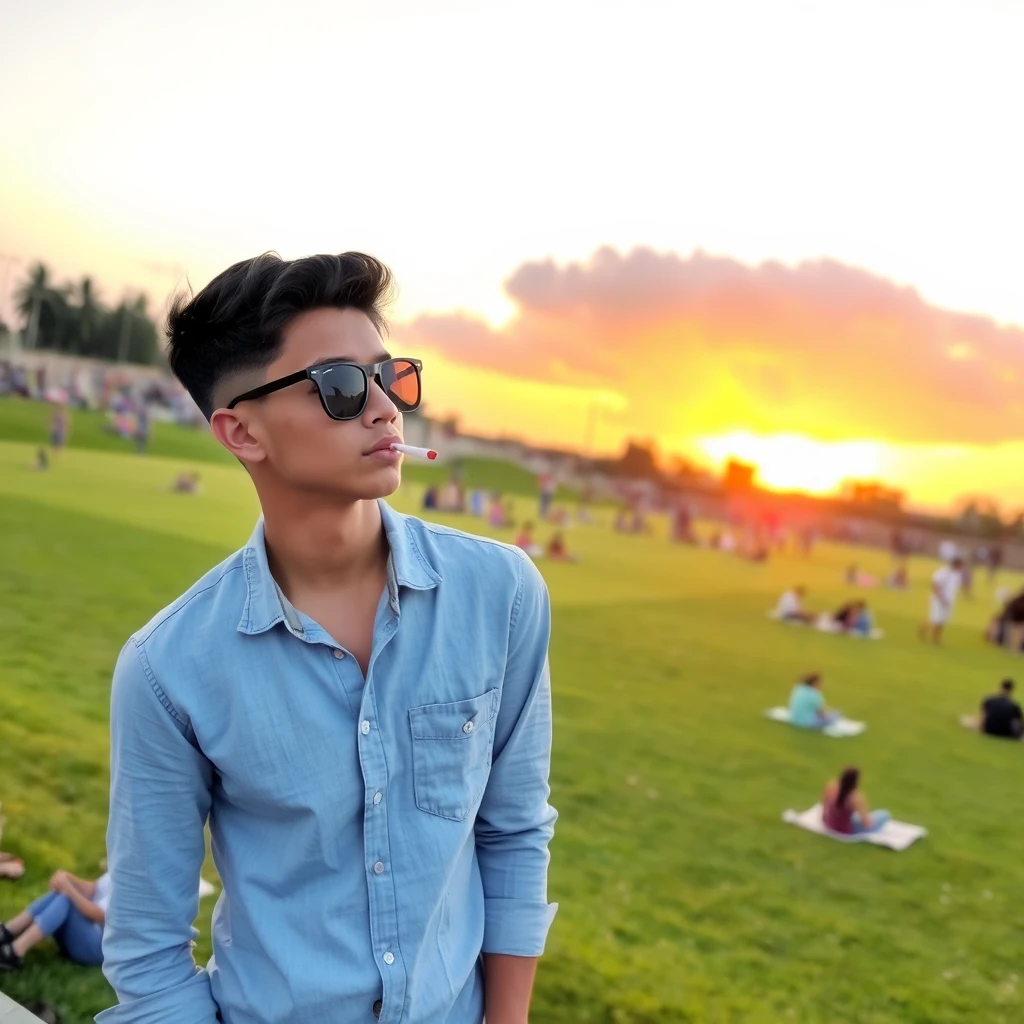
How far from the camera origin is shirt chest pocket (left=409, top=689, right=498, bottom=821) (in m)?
1.65

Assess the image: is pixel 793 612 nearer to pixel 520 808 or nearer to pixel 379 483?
pixel 520 808

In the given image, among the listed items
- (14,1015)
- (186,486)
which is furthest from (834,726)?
(186,486)

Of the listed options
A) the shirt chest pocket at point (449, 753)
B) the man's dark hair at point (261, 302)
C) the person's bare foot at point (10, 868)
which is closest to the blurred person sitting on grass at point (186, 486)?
the person's bare foot at point (10, 868)

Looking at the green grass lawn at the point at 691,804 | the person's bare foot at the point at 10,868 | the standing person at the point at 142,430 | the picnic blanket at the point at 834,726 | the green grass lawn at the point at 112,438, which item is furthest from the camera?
the standing person at the point at 142,430

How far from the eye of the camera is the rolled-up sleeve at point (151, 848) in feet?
5.12

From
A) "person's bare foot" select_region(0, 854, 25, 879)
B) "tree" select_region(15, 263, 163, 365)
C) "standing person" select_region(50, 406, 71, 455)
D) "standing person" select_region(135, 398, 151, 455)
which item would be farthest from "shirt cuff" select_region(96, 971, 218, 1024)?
"tree" select_region(15, 263, 163, 365)

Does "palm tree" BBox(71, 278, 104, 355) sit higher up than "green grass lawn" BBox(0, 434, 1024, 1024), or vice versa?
"palm tree" BBox(71, 278, 104, 355)

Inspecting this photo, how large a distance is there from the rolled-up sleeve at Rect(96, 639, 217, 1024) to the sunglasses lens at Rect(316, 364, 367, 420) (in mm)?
494

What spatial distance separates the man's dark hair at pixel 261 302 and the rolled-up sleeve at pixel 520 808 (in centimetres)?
56

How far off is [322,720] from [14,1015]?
211cm

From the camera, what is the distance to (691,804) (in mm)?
7656

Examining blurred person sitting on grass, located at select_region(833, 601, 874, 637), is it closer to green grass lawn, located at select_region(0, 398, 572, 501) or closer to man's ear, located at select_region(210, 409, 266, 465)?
green grass lawn, located at select_region(0, 398, 572, 501)

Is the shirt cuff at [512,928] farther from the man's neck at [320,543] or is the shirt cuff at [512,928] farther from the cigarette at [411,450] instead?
the cigarette at [411,450]

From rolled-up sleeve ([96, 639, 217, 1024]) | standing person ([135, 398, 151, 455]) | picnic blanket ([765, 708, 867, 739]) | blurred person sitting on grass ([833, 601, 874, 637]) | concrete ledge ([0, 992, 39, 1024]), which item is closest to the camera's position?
rolled-up sleeve ([96, 639, 217, 1024])
